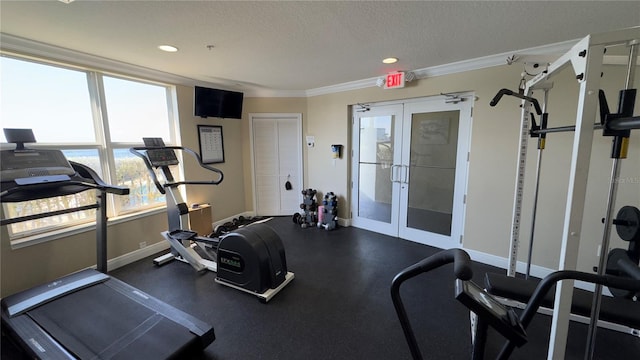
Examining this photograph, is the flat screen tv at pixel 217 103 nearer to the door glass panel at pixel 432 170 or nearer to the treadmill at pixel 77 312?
the treadmill at pixel 77 312

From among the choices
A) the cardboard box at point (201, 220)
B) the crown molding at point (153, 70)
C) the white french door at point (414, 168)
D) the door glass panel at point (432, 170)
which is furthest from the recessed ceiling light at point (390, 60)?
the cardboard box at point (201, 220)

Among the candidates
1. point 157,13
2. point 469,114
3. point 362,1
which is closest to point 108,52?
point 157,13

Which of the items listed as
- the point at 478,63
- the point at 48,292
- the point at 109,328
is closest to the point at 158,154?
the point at 48,292

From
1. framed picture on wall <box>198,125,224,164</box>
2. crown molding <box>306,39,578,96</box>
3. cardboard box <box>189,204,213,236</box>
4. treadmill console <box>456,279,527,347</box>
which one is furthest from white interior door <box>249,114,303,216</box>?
treadmill console <box>456,279,527,347</box>

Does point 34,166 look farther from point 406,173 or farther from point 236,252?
point 406,173

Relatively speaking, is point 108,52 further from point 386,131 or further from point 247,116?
point 386,131

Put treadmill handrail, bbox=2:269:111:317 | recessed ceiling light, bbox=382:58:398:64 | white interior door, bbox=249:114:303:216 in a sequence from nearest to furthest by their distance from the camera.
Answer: treadmill handrail, bbox=2:269:111:317 < recessed ceiling light, bbox=382:58:398:64 < white interior door, bbox=249:114:303:216

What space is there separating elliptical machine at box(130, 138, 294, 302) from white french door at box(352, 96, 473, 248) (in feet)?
6.79

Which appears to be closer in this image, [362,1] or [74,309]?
[362,1]

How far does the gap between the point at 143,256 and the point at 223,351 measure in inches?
89.6

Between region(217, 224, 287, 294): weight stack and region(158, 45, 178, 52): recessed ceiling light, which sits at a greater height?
region(158, 45, 178, 52): recessed ceiling light

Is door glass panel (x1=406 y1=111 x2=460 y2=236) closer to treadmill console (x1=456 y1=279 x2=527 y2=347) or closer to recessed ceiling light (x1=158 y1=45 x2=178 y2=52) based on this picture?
treadmill console (x1=456 y1=279 x2=527 y2=347)

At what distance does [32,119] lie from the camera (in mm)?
2602

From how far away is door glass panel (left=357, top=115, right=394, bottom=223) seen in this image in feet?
13.5
